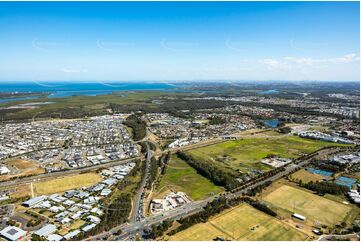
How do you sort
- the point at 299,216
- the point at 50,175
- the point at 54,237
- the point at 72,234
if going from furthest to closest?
the point at 50,175 → the point at 299,216 → the point at 72,234 → the point at 54,237

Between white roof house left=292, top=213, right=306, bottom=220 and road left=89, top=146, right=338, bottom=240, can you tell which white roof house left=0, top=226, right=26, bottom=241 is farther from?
white roof house left=292, top=213, right=306, bottom=220

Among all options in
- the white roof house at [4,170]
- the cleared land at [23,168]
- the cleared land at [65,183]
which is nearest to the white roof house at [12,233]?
the cleared land at [65,183]

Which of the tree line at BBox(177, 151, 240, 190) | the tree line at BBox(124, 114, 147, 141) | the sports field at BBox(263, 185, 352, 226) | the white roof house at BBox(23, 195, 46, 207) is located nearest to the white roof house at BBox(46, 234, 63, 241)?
the white roof house at BBox(23, 195, 46, 207)

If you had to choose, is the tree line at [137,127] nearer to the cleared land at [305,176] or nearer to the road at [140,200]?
the road at [140,200]

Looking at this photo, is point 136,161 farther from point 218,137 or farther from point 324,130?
point 324,130

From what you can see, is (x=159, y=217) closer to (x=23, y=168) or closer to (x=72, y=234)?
(x=72, y=234)

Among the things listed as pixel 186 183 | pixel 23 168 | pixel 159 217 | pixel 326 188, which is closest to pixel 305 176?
pixel 326 188

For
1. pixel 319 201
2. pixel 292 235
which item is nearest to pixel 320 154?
pixel 319 201
